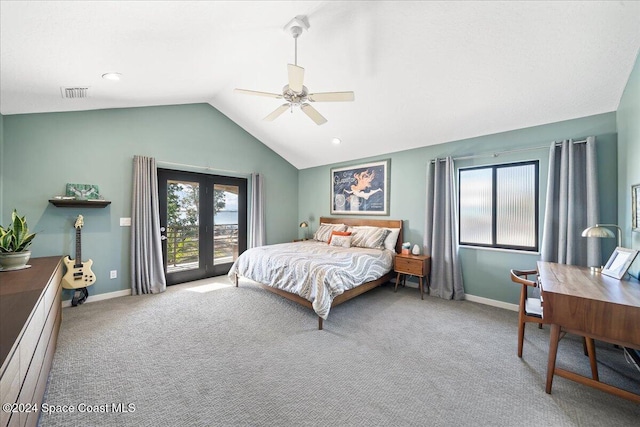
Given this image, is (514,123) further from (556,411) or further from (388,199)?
(556,411)

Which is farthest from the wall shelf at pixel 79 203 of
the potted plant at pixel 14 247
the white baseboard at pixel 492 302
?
the white baseboard at pixel 492 302

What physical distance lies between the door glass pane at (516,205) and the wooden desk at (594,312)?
4.61 ft

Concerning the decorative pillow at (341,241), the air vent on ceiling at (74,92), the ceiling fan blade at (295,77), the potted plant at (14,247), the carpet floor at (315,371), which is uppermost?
the air vent on ceiling at (74,92)

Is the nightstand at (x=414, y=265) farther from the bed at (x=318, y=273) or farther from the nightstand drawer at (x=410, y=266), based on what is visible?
the bed at (x=318, y=273)

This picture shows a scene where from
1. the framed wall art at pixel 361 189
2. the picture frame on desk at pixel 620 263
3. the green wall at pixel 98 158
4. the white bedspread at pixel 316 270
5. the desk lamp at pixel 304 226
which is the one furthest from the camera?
the desk lamp at pixel 304 226

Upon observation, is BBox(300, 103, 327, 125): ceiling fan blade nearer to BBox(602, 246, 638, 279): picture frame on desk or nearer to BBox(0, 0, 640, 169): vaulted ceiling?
BBox(0, 0, 640, 169): vaulted ceiling

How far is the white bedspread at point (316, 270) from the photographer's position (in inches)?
115

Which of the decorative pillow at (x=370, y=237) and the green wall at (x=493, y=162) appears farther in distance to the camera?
the decorative pillow at (x=370, y=237)

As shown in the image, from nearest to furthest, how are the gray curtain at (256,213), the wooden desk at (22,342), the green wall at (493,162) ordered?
1. the wooden desk at (22,342)
2. the green wall at (493,162)
3. the gray curtain at (256,213)

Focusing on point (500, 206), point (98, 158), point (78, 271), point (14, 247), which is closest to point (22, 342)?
point (14, 247)

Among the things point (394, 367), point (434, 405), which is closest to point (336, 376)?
point (394, 367)

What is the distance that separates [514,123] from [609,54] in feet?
3.56

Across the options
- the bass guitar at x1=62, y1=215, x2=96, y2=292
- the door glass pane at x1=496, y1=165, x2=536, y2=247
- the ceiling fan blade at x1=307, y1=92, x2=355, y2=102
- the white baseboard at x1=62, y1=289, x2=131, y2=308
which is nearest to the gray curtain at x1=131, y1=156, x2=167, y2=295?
the white baseboard at x1=62, y1=289, x2=131, y2=308

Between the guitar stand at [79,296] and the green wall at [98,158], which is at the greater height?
the green wall at [98,158]
